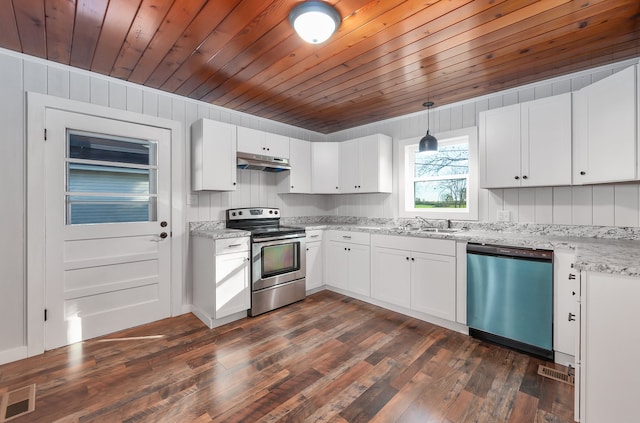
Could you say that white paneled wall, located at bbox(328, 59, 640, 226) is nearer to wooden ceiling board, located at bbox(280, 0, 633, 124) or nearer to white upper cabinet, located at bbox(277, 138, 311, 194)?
wooden ceiling board, located at bbox(280, 0, 633, 124)

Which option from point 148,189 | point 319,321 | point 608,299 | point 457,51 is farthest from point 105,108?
point 608,299

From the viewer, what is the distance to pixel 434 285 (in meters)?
2.90

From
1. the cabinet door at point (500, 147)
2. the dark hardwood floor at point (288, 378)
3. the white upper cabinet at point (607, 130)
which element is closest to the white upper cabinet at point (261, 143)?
the dark hardwood floor at point (288, 378)

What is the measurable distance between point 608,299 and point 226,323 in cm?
293

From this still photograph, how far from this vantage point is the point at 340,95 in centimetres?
317

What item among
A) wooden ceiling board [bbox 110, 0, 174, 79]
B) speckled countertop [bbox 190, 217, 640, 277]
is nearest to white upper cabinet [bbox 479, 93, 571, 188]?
speckled countertop [bbox 190, 217, 640, 277]

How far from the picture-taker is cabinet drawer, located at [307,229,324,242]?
12.5 feet

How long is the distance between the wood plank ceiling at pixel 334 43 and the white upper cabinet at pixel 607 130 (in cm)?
32

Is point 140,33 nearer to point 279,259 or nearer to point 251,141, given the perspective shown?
point 251,141

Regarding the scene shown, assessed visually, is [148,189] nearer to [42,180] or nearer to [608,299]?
[42,180]

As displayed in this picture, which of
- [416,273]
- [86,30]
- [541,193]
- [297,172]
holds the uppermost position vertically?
[86,30]

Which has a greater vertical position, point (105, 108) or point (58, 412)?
point (105, 108)

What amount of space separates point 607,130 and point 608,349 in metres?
1.73

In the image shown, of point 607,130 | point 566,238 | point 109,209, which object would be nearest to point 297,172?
point 109,209
